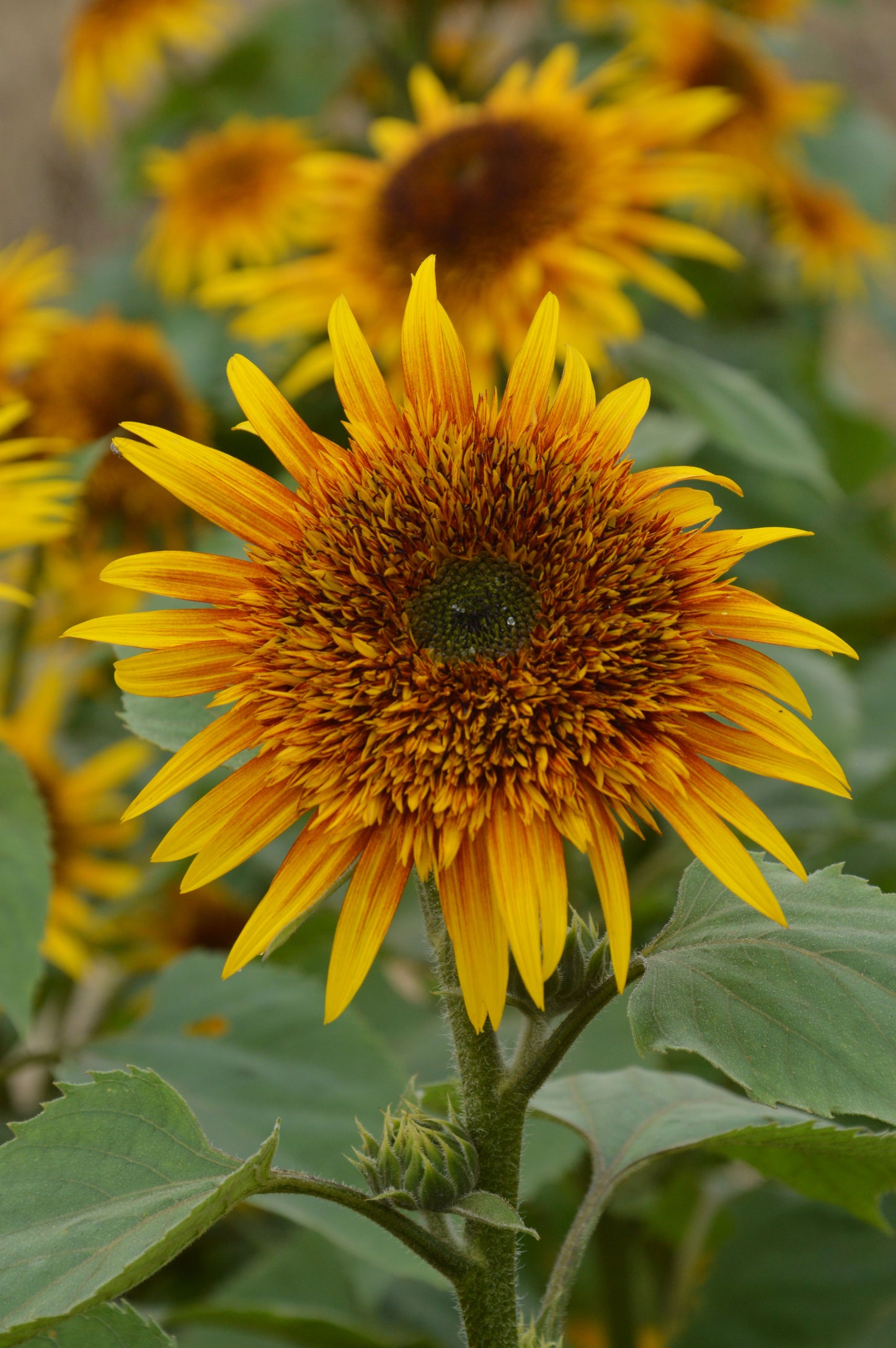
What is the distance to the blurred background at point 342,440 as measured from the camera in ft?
2.06

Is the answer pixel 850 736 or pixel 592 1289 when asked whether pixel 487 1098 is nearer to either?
pixel 850 736

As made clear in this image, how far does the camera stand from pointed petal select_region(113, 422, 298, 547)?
358 millimetres

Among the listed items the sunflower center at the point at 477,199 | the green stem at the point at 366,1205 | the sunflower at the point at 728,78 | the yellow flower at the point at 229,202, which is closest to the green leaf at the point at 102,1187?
the green stem at the point at 366,1205

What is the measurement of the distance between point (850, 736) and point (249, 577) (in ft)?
1.44

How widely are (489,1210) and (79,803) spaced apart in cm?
64

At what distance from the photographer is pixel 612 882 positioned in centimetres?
32

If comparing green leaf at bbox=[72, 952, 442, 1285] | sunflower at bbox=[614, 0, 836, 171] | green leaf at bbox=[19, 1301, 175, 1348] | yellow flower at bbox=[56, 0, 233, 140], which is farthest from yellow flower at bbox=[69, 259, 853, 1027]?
yellow flower at bbox=[56, 0, 233, 140]

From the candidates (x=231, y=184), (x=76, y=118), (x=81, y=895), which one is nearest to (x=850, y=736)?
(x=81, y=895)

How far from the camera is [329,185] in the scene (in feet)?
3.18

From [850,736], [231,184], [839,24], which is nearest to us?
[850,736]

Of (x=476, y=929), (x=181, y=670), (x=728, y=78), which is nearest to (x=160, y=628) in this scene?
(x=181, y=670)

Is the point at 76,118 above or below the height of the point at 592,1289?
above

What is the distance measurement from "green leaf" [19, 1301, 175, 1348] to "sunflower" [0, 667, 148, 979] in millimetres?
516

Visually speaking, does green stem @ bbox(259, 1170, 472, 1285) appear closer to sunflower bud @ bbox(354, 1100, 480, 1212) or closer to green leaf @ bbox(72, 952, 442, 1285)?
sunflower bud @ bbox(354, 1100, 480, 1212)
